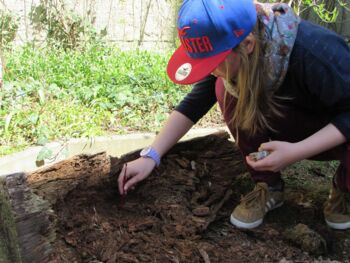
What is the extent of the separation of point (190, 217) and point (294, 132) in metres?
0.52

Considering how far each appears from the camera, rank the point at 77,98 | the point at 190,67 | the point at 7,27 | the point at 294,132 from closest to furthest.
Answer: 1. the point at 190,67
2. the point at 294,132
3. the point at 77,98
4. the point at 7,27

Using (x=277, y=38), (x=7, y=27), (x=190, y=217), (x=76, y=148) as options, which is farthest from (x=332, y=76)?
(x=7, y=27)

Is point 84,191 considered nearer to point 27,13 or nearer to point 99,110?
point 99,110

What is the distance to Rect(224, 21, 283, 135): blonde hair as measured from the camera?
4.81 feet

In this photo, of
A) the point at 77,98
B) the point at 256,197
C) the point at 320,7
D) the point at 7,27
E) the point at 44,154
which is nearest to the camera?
the point at 256,197

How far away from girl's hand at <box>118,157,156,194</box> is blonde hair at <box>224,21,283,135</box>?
0.38 metres

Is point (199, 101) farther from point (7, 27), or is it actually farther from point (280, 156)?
point (7, 27)

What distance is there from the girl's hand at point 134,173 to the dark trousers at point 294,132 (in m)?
0.37

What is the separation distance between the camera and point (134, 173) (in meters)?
1.84

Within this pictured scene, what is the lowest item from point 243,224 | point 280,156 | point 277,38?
point 243,224

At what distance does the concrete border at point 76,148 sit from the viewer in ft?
7.82

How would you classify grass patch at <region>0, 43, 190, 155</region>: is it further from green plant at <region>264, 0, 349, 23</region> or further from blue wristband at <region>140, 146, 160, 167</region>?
green plant at <region>264, 0, 349, 23</region>

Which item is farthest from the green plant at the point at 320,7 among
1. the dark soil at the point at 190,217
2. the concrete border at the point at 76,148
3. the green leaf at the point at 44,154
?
the green leaf at the point at 44,154

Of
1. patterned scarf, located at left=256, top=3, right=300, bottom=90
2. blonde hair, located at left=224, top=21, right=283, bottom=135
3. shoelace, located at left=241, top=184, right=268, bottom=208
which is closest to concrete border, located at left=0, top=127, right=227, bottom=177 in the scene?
shoelace, located at left=241, top=184, right=268, bottom=208
